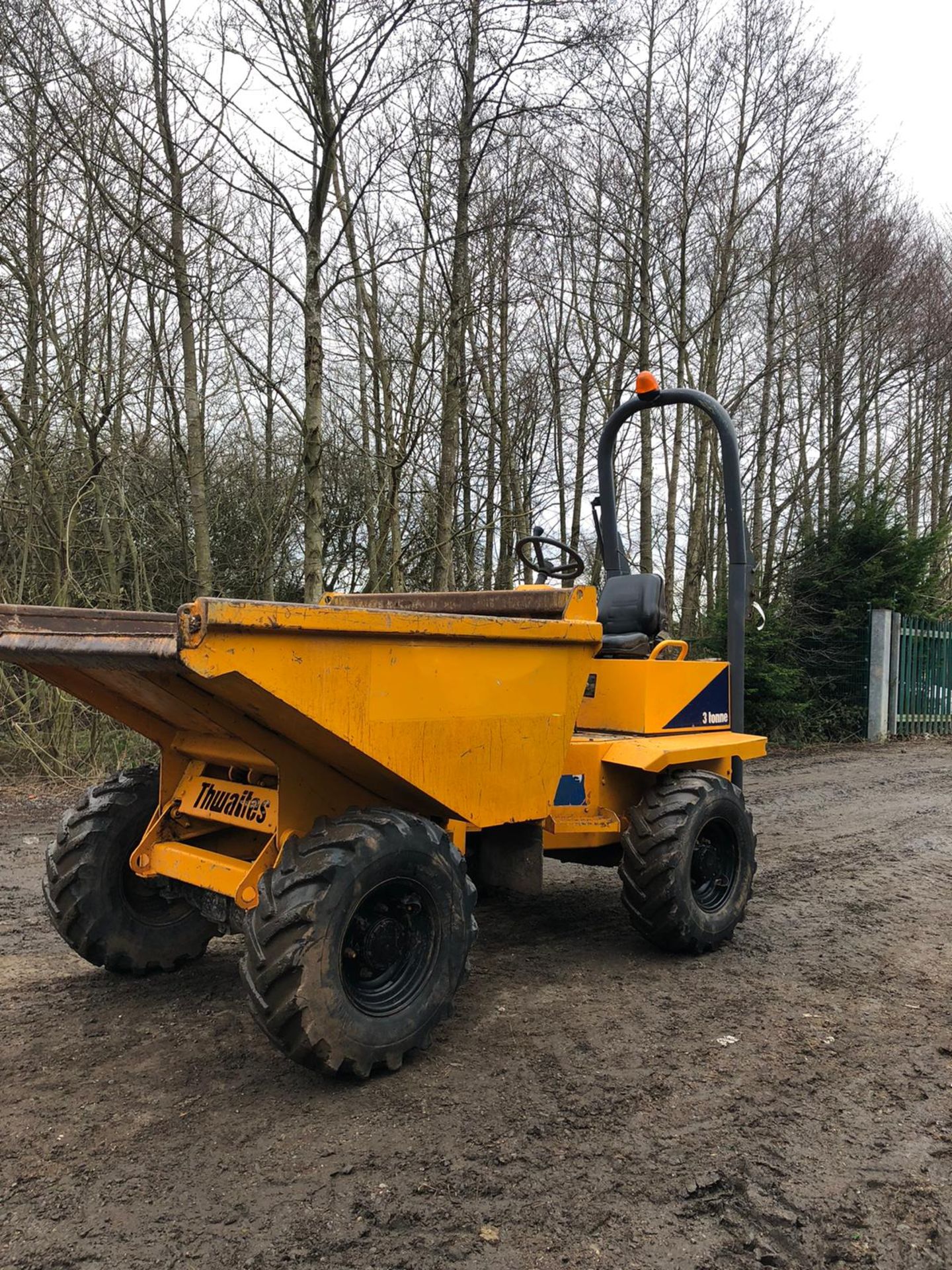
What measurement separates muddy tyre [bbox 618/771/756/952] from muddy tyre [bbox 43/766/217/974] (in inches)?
73.3

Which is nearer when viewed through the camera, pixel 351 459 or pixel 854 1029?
pixel 854 1029

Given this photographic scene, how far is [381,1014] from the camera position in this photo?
313 cm

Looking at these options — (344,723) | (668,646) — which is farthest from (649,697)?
(344,723)

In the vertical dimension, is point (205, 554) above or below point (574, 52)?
below

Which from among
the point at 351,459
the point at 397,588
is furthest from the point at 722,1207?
the point at 351,459

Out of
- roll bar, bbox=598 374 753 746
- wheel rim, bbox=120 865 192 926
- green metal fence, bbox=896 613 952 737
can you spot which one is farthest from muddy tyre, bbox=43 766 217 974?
green metal fence, bbox=896 613 952 737

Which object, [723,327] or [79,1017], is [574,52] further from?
[79,1017]

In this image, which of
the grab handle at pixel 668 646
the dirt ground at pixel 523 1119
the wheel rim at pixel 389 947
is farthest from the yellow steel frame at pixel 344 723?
the dirt ground at pixel 523 1119

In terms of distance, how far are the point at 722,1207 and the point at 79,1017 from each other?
7.69ft

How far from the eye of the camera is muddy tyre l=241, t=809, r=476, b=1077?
289 cm

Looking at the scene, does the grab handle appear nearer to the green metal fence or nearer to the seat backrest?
the seat backrest

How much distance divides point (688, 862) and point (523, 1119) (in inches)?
62.1

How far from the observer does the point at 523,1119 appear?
9.45 feet

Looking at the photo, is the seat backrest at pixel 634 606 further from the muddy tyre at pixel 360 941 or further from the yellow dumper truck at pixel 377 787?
the muddy tyre at pixel 360 941
